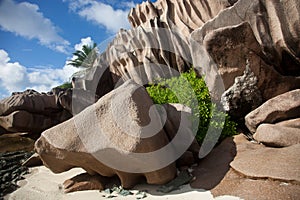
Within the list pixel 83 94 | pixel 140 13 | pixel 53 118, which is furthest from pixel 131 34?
pixel 53 118

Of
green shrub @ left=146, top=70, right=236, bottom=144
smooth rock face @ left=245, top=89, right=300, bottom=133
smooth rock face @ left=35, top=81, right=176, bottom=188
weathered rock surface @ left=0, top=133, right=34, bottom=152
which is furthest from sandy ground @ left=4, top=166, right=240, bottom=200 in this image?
weathered rock surface @ left=0, top=133, right=34, bottom=152

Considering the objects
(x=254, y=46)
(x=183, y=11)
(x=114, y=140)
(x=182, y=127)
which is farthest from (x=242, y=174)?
(x=183, y=11)

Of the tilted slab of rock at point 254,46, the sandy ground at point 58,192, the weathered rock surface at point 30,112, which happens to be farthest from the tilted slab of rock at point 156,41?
the sandy ground at point 58,192

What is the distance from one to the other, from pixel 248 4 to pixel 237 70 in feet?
6.99

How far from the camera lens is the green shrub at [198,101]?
4586 mm

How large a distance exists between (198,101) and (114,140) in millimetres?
2274

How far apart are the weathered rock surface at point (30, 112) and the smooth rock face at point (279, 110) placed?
11.7m

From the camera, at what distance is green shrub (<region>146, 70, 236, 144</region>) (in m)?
4.59

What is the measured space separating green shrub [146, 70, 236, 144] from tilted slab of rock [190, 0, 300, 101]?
0.38m

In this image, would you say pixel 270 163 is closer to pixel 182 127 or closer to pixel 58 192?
pixel 182 127

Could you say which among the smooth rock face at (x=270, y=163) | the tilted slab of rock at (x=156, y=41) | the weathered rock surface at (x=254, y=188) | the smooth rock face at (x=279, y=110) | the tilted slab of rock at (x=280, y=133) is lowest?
the weathered rock surface at (x=254, y=188)

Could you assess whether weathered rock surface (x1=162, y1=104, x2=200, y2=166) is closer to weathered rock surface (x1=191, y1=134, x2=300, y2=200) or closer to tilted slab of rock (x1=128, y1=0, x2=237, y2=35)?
weathered rock surface (x1=191, y1=134, x2=300, y2=200)

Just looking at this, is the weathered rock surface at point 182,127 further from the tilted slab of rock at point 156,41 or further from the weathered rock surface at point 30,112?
the weathered rock surface at point 30,112

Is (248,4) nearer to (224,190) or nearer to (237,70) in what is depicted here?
(237,70)
